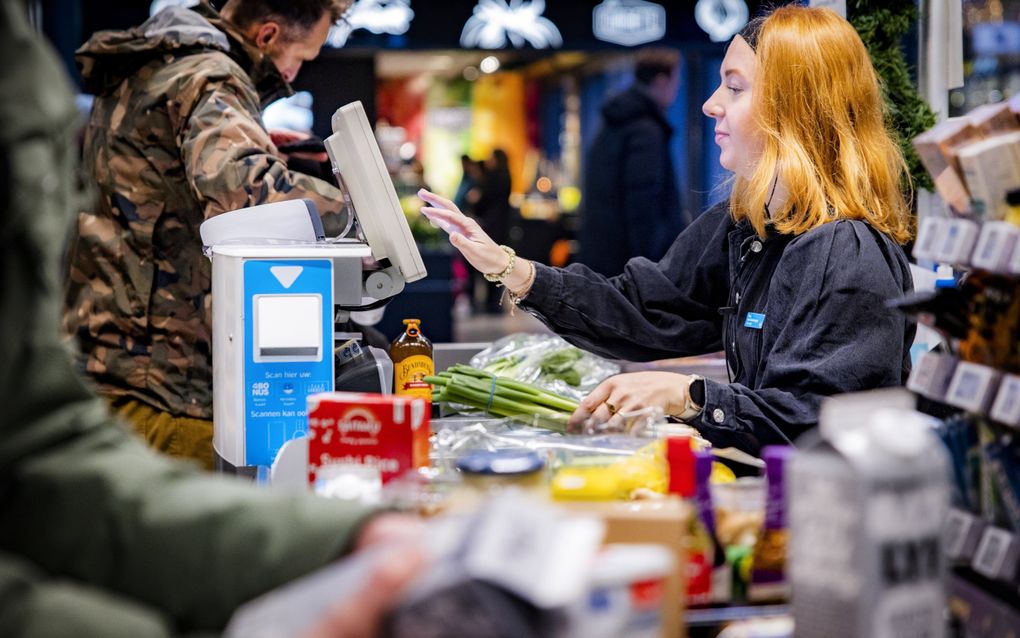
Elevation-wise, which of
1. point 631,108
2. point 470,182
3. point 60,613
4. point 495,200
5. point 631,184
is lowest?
point 60,613

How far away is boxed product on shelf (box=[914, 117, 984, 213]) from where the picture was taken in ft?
5.49

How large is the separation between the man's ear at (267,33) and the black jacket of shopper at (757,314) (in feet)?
3.81

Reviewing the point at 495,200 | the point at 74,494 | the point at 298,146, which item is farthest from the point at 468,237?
the point at 495,200

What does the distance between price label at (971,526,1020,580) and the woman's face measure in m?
1.45

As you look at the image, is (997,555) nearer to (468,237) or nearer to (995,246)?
(995,246)

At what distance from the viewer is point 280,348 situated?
2.48 meters

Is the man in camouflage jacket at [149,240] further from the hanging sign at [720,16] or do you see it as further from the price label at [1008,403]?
the hanging sign at [720,16]

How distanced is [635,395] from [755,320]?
0.41m

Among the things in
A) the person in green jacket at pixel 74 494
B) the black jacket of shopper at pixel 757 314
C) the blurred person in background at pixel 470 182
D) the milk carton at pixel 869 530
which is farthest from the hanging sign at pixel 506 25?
the milk carton at pixel 869 530

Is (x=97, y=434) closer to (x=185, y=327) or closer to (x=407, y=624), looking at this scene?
(x=407, y=624)

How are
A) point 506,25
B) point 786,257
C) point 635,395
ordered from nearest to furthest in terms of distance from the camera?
point 635,395 → point 786,257 → point 506,25

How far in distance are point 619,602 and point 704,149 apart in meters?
11.7

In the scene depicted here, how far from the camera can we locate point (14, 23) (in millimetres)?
1225

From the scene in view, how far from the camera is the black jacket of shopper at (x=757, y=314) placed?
2578 mm
